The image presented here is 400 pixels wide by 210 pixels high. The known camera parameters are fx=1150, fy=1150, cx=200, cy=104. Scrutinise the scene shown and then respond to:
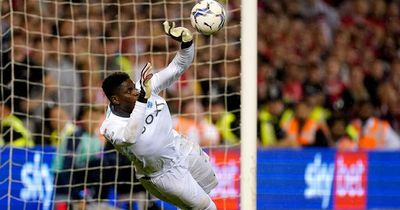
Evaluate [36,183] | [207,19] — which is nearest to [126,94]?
[207,19]

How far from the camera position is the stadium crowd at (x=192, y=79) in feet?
38.5

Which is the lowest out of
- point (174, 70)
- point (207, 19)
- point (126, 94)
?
point (126, 94)

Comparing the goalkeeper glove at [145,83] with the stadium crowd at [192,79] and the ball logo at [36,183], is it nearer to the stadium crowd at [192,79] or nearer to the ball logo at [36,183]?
the stadium crowd at [192,79]

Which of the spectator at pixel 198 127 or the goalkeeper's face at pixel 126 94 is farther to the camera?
the spectator at pixel 198 127

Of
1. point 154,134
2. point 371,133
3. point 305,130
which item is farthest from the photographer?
point 371,133

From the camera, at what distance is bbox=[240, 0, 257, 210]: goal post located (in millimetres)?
9367

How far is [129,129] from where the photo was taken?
27.7 ft

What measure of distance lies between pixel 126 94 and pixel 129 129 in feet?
1.12

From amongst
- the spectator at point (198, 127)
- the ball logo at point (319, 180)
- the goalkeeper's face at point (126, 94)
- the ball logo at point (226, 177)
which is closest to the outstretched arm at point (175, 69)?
the goalkeeper's face at point (126, 94)

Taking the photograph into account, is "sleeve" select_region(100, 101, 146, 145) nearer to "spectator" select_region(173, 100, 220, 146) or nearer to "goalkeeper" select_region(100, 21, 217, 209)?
"goalkeeper" select_region(100, 21, 217, 209)

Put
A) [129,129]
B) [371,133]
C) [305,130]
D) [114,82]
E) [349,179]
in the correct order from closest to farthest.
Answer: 1. [129,129]
2. [114,82]
3. [349,179]
4. [305,130]
5. [371,133]

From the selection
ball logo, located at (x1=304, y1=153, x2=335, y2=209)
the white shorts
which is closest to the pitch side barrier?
ball logo, located at (x1=304, y1=153, x2=335, y2=209)

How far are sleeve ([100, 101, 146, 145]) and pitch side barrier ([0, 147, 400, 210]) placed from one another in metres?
3.17

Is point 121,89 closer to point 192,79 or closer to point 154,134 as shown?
point 154,134
